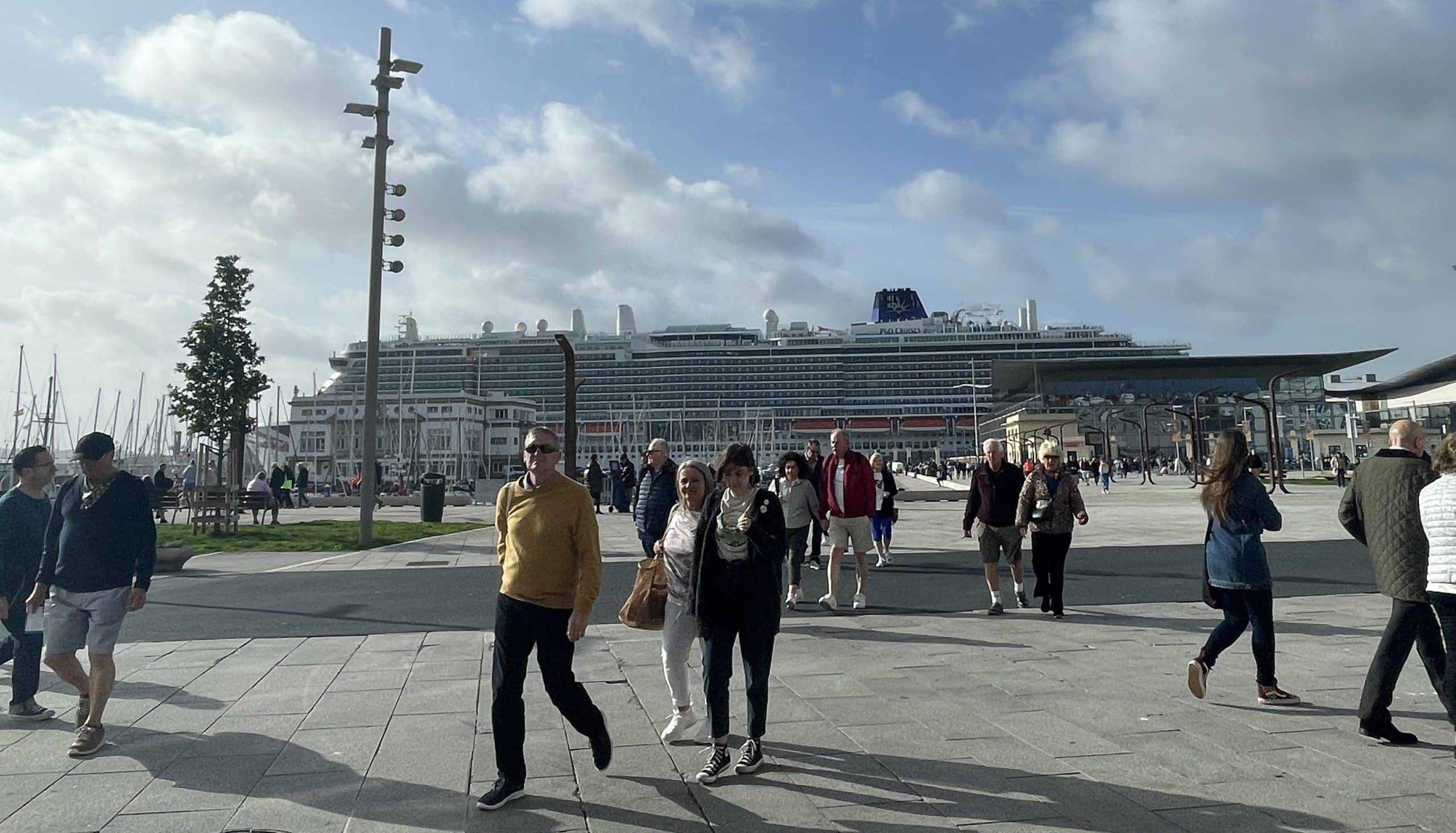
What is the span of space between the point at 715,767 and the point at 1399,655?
10.3 ft

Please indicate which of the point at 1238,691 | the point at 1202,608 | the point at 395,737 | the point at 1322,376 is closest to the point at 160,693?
the point at 395,737

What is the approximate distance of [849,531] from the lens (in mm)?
8742

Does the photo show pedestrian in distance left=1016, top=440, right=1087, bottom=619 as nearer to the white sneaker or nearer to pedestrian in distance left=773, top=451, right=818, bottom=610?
pedestrian in distance left=773, top=451, right=818, bottom=610

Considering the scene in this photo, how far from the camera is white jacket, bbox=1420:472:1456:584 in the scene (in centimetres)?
414

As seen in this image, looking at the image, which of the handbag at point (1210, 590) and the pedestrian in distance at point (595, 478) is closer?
the handbag at point (1210, 590)

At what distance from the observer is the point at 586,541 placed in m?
3.97

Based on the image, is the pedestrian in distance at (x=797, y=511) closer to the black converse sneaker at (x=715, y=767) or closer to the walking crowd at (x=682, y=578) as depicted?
the walking crowd at (x=682, y=578)

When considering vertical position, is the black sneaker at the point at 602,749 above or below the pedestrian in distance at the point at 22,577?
below

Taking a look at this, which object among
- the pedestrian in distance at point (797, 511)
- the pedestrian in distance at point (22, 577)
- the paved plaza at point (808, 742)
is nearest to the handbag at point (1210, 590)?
the paved plaza at point (808, 742)

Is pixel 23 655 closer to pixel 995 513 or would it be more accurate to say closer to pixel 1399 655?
pixel 1399 655

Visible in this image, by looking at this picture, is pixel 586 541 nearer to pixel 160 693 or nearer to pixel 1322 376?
pixel 160 693

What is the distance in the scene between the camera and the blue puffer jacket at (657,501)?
7512 millimetres

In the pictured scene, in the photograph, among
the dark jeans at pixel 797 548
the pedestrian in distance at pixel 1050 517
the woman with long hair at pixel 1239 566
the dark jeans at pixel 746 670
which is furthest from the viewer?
the dark jeans at pixel 797 548

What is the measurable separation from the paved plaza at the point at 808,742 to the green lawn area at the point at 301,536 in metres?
8.81
